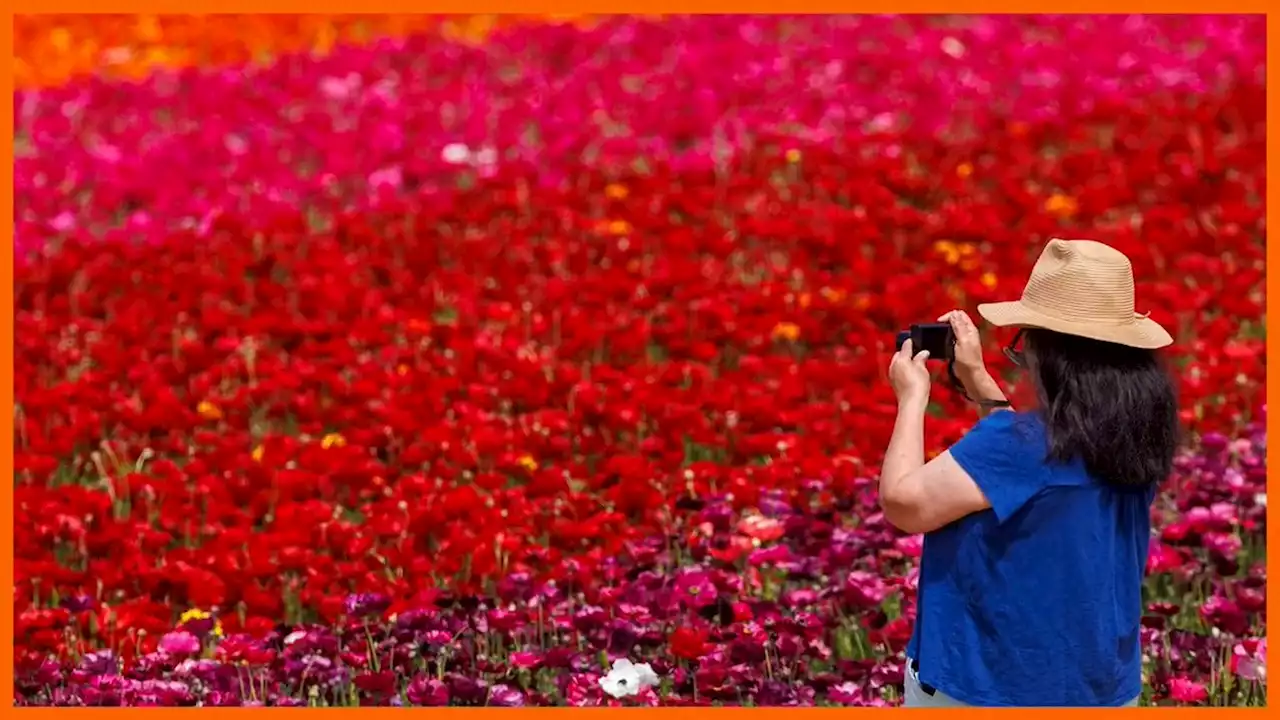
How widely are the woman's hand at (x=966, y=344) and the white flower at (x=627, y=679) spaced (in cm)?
113

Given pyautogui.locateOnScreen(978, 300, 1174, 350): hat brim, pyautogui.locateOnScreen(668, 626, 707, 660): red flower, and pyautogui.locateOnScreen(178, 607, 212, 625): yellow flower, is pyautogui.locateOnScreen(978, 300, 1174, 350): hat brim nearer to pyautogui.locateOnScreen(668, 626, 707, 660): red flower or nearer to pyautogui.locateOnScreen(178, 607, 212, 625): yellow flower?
pyautogui.locateOnScreen(668, 626, 707, 660): red flower

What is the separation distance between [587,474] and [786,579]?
778 millimetres

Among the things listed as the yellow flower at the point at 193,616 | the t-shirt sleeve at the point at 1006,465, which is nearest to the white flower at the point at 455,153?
the yellow flower at the point at 193,616

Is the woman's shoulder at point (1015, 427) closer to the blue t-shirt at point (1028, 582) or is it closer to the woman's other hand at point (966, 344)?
the blue t-shirt at point (1028, 582)

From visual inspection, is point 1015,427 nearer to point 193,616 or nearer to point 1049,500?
point 1049,500

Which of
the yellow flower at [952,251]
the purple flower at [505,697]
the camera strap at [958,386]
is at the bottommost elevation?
the purple flower at [505,697]

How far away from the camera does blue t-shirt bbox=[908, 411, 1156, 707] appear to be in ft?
9.71

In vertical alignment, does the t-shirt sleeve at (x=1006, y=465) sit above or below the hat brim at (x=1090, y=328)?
below

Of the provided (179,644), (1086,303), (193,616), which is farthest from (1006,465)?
(193,616)

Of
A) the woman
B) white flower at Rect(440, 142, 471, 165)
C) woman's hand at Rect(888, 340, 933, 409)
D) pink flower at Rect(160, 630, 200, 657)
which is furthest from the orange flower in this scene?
the woman

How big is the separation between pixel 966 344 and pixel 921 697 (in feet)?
1.98

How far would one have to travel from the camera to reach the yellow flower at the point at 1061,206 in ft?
25.3

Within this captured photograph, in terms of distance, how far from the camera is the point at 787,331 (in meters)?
6.41

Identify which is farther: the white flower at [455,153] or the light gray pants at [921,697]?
the white flower at [455,153]
